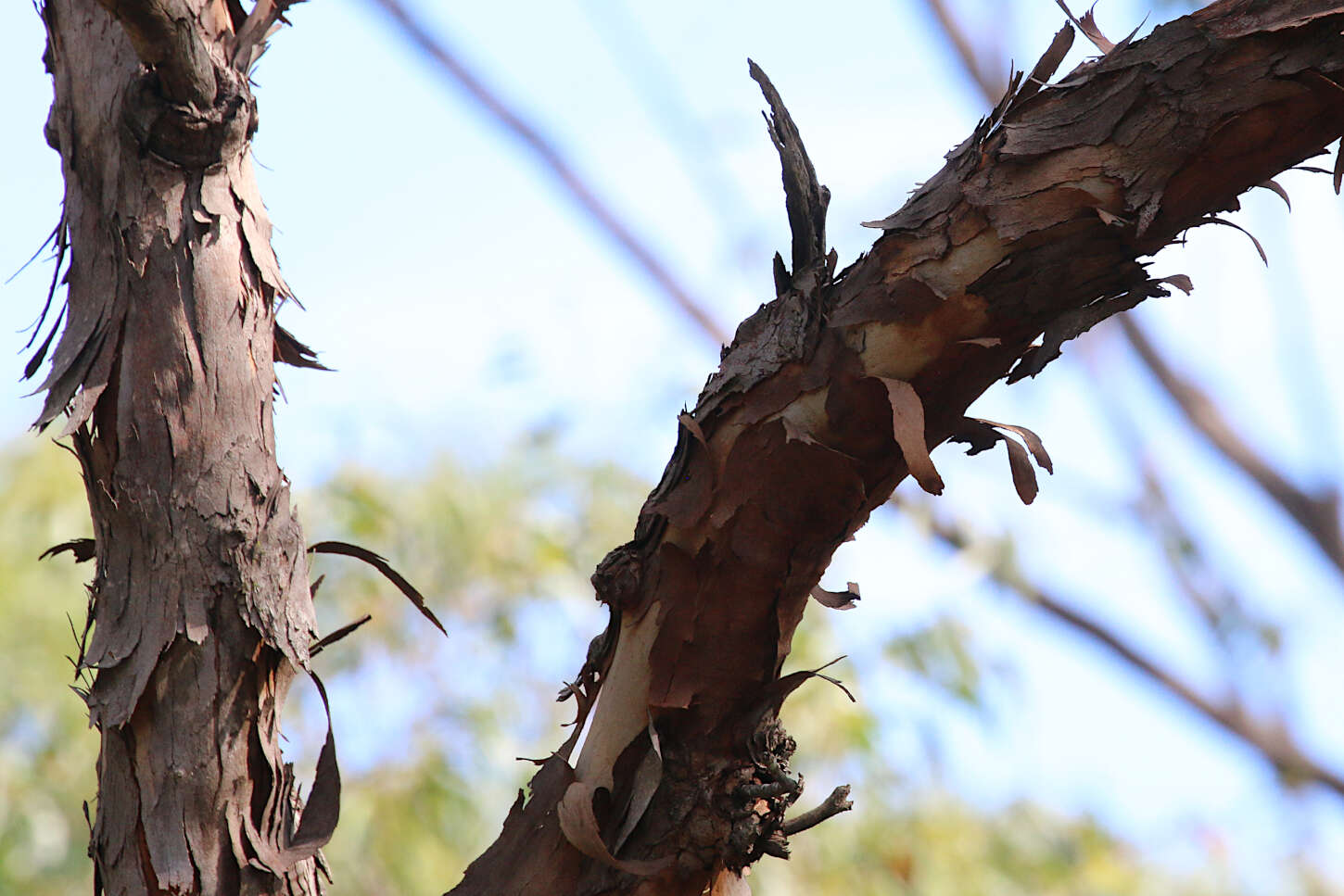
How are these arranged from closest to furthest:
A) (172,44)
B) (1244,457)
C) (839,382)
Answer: (839,382), (172,44), (1244,457)

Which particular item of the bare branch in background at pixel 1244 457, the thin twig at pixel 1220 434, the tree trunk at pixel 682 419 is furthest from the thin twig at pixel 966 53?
the tree trunk at pixel 682 419

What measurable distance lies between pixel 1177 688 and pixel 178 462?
10.3ft

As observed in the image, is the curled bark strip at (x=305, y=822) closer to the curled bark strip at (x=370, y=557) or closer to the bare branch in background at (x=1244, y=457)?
the curled bark strip at (x=370, y=557)

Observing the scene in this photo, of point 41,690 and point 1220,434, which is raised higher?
point 41,690

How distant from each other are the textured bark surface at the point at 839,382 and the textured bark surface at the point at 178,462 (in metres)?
0.18

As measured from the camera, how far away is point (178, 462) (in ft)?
2.71

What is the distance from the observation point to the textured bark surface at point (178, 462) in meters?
0.80

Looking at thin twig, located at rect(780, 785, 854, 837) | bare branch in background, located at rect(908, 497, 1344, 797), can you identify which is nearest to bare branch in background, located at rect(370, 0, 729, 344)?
bare branch in background, located at rect(908, 497, 1344, 797)

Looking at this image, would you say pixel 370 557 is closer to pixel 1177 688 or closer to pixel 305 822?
pixel 305 822

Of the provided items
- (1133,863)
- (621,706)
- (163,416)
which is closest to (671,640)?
(621,706)

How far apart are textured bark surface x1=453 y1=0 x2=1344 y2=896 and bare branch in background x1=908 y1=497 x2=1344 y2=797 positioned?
8.18ft

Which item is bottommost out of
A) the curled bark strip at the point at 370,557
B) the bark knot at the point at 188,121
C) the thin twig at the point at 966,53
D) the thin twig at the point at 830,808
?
the thin twig at the point at 830,808

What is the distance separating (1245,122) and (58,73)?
2.75 ft

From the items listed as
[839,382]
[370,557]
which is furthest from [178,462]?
[839,382]
